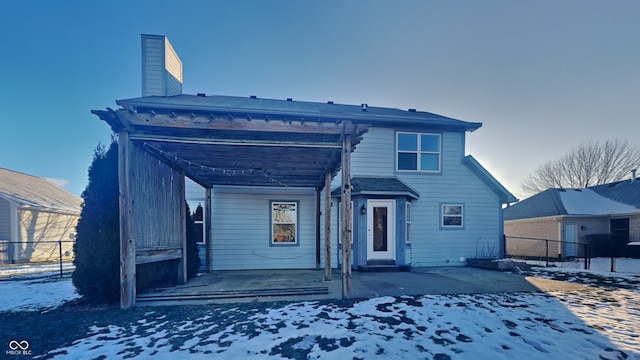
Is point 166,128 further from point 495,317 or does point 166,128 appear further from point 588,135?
point 588,135

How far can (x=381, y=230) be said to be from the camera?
8867mm

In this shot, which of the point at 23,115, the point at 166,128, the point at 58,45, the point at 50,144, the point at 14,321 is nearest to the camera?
the point at 14,321

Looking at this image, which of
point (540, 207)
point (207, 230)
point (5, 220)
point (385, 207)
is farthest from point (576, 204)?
point (5, 220)

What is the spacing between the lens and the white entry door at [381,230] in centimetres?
873

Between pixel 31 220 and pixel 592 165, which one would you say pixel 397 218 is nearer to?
pixel 31 220

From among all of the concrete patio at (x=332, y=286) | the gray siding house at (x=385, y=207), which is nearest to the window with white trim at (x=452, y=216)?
the gray siding house at (x=385, y=207)

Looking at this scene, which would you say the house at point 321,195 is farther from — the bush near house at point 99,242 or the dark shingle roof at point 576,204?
the dark shingle roof at point 576,204

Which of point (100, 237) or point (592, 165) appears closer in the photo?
point (100, 237)

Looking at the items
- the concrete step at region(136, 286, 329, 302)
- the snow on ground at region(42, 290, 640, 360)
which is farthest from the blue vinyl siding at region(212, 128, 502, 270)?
the snow on ground at region(42, 290, 640, 360)

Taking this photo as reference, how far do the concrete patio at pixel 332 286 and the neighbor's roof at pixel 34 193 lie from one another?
11433mm

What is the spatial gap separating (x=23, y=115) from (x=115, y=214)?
10891mm

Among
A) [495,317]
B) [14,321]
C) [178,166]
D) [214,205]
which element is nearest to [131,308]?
[14,321]

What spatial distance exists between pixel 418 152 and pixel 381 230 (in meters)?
3.32

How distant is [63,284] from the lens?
6.67 meters
